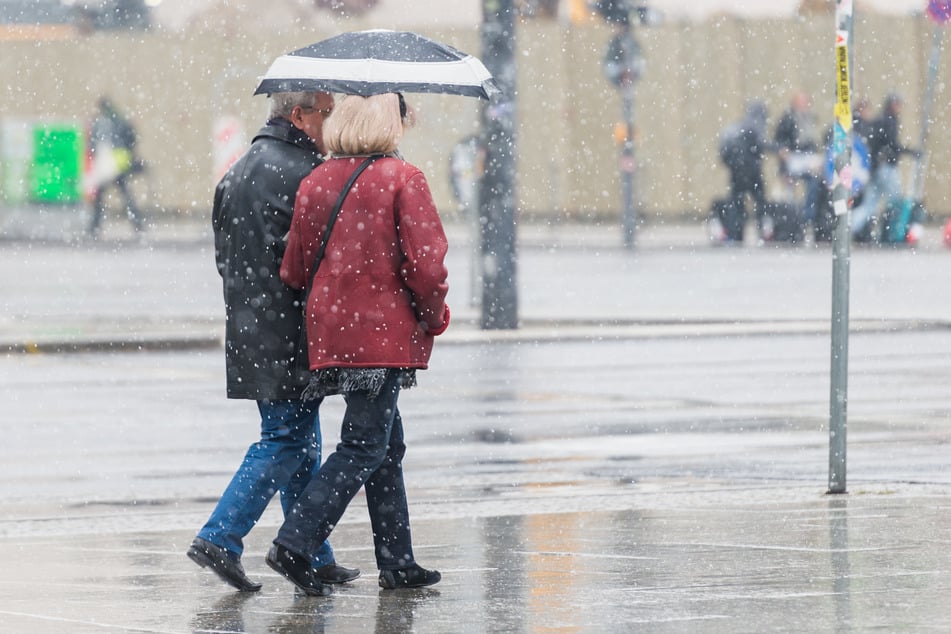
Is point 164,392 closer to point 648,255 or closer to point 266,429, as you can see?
point 266,429

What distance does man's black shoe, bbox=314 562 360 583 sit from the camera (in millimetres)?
7230

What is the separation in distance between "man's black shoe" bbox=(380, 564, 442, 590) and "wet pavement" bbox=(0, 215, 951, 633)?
0.09 metres

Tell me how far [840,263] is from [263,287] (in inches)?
125

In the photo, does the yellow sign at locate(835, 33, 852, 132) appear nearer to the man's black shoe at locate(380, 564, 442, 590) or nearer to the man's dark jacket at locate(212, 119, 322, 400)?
the man's dark jacket at locate(212, 119, 322, 400)

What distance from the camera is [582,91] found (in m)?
39.2

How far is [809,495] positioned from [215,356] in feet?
27.5

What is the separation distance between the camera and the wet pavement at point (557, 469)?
6.79 m

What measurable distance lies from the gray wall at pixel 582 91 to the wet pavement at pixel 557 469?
50.6ft

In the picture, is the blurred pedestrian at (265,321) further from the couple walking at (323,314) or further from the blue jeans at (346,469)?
the blue jeans at (346,469)

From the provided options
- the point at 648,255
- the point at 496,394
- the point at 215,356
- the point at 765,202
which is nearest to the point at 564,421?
the point at 496,394

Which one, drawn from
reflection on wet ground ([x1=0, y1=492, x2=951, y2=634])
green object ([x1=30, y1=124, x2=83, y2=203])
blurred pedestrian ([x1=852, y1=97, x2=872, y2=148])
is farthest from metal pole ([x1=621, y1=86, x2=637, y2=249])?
reflection on wet ground ([x1=0, y1=492, x2=951, y2=634])

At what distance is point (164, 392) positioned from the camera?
1448 centimetres

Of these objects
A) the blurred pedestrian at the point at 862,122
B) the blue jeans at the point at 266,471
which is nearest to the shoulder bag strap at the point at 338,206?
the blue jeans at the point at 266,471

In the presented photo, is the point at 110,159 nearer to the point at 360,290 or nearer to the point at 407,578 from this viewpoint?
the point at 407,578
